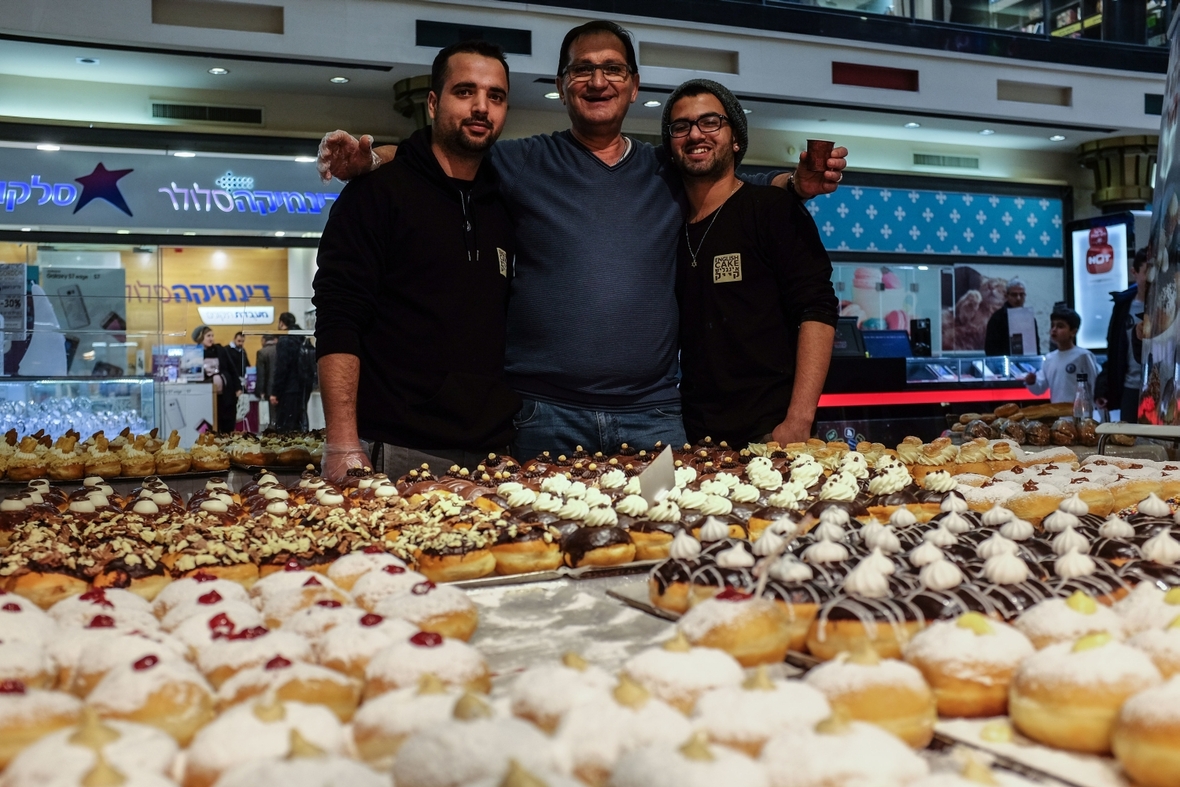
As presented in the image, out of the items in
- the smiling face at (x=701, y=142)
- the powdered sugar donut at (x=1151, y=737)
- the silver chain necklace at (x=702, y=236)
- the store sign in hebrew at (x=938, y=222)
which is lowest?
the powdered sugar donut at (x=1151, y=737)

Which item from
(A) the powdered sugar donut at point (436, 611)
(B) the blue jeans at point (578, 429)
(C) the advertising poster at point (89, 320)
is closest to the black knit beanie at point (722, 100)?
(B) the blue jeans at point (578, 429)

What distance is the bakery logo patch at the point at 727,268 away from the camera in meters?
3.27

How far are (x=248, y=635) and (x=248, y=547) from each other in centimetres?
65

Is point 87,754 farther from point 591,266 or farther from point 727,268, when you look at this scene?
point 727,268

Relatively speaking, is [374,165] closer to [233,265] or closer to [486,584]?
[486,584]

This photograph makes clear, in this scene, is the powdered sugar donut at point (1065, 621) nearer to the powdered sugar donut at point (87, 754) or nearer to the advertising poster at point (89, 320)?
the powdered sugar donut at point (87, 754)

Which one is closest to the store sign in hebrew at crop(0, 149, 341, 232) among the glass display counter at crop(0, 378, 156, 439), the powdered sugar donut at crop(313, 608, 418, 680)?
the glass display counter at crop(0, 378, 156, 439)

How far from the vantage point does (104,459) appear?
3.95 meters

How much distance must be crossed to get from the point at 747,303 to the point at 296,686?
2404 millimetres

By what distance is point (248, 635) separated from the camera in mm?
1321

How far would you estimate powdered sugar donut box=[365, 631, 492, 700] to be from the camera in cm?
119

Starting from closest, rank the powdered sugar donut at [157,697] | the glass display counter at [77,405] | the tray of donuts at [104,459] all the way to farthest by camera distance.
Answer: the powdered sugar donut at [157,697], the tray of donuts at [104,459], the glass display counter at [77,405]

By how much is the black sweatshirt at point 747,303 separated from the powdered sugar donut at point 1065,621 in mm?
1977

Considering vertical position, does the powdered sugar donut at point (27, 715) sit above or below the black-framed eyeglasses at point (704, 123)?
below
